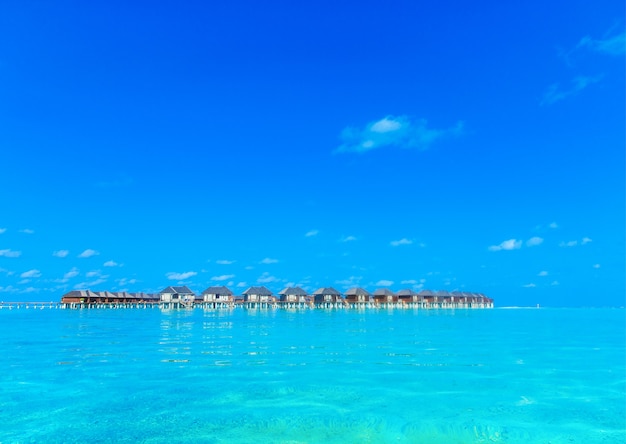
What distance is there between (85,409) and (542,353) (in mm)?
20683

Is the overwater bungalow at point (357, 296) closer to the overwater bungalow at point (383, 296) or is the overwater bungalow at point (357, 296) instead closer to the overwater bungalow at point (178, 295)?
the overwater bungalow at point (383, 296)

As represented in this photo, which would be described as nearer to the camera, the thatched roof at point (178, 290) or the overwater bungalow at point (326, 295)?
the thatched roof at point (178, 290)

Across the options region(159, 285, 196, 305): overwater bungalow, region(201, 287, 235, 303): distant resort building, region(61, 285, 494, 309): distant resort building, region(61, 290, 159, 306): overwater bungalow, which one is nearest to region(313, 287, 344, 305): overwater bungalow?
region(61, 285, 494, 309): distant resort building

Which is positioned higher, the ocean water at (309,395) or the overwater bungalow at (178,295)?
A: the overwater bungalow at (178,295)

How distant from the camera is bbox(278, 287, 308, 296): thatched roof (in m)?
88.3

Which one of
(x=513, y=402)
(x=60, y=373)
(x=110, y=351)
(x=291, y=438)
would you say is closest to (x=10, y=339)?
(x=110, y=351)

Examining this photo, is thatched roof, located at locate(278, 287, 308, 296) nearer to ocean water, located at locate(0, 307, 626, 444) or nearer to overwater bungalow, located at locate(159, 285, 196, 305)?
overwater bungalow, located at locate(159, 285, 196, 305)

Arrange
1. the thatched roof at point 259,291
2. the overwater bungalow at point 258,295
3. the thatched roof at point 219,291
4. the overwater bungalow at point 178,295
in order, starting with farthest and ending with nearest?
the thatched roof at point 259,291, the overwater bungalow at point 258,295, the overwater bungalow at point 178,295, the thatched roof at point 219,291

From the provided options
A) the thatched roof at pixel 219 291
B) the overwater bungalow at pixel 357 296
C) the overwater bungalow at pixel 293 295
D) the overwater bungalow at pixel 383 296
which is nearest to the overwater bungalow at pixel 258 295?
the overwater bungalow at pixel 293 295

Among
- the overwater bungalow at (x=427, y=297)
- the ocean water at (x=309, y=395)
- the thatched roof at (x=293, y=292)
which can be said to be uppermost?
the thatched roof at (x=293, y=292)

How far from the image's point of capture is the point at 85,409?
11.9m

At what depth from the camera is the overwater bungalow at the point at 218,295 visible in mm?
85062

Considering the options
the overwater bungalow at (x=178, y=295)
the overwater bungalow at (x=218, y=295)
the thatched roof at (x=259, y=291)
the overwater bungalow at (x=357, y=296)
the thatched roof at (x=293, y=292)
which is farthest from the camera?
the overwater bungalow at (x=357, y=296)

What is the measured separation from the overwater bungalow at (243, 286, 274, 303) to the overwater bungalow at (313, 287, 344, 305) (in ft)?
29.7
